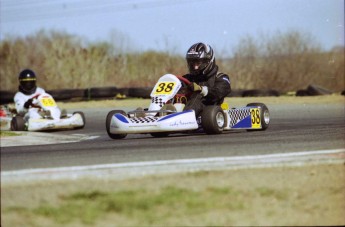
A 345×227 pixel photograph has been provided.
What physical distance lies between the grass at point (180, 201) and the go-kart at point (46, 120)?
1001 centimetres

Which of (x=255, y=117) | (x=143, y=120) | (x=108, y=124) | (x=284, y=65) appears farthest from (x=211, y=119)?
(x=284, y=65)

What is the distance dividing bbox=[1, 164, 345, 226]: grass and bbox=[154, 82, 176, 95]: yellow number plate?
Result: 4774mm

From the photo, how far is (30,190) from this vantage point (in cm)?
580

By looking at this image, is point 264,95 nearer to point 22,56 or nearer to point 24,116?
point 24,116

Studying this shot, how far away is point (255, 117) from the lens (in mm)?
12297

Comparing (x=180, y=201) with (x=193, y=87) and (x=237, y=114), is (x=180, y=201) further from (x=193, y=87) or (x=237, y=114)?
(x=237, y=114)

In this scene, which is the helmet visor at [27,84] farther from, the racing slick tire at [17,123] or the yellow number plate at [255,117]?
the yellow number plate at [255,117]

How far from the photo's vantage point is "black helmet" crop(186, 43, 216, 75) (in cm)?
1190

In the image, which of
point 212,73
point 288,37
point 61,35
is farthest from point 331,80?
point 212,73

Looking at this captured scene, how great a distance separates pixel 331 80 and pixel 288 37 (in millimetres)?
4401

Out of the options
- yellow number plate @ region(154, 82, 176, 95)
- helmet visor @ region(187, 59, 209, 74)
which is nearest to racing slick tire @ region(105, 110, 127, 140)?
yellow number plate @ region(154, 82, 176, 95)

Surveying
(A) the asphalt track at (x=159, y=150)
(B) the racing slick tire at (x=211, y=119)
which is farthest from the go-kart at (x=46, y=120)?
(A) the asphalt track at (x=159, y=150)

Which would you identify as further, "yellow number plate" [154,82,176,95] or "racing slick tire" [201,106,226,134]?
"yellow number plate" [154,82,176,95]

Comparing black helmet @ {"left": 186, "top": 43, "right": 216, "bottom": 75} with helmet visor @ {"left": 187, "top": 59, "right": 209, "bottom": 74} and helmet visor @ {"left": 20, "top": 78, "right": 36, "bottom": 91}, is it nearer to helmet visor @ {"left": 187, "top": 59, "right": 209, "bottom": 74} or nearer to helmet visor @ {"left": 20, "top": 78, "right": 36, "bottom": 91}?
helmet visor @ {"left": 187, "top": 59, "right": 209, "bottom": 74}
